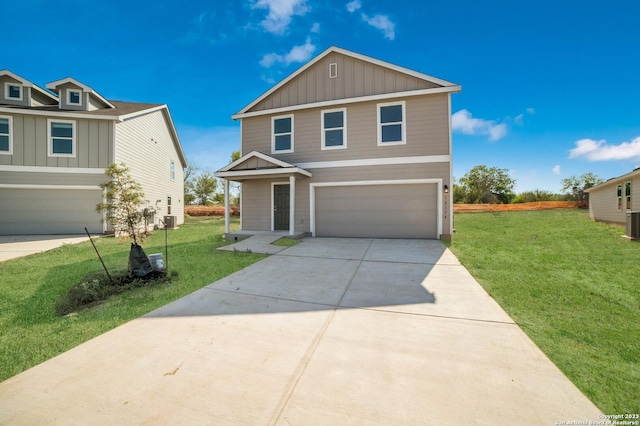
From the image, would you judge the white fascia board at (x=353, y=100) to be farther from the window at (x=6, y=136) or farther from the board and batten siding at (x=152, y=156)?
the window at (x=6, y=136)

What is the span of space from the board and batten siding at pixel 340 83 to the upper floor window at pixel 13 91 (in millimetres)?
11985

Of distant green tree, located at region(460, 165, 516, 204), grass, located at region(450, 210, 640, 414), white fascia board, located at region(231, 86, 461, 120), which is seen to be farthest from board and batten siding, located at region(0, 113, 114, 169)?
distant green tree, located at region(460, 165, 516, 204)

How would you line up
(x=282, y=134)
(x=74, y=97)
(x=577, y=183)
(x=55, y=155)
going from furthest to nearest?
(x=577, y=183), (x=74, y=97), (x=55, y=155), (x=282, y=134)

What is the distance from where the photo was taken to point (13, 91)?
12406 millimetres

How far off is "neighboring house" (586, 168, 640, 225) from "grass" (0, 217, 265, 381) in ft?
Result: 58.9

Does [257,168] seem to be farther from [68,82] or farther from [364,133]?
[68,82]

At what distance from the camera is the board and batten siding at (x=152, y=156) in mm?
13062

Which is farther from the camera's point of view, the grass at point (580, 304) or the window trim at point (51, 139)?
the window trim at point (51, 139)

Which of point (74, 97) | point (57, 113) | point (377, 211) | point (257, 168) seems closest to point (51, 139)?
point (57, 113)

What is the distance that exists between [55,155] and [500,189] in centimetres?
4281

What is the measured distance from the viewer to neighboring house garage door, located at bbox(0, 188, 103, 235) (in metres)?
11.5

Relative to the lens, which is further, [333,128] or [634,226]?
[333,128]

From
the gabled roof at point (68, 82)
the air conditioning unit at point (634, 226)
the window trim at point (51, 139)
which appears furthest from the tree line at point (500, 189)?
the window trim at point (51, 139)

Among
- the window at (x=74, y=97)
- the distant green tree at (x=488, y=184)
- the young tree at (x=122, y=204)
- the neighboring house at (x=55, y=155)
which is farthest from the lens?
the distant green tree at (x=488, y=184)
